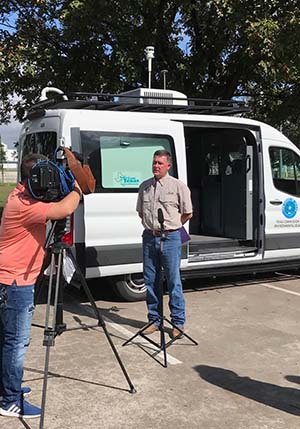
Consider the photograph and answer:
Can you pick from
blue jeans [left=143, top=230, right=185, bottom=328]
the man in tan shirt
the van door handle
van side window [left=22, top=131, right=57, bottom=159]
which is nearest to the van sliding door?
the van door handle

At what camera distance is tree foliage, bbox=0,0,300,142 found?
1076cm

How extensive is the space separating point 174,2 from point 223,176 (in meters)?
4.03

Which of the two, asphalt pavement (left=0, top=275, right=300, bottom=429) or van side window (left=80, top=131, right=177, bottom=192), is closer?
asphalt pavement (left=0, top=275, right=300, bottom=429)

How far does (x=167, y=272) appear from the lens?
540 cm

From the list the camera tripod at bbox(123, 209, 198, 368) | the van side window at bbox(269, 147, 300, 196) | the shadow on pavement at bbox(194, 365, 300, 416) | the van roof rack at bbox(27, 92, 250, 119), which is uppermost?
the van roof rack at bbox(27, 92, 250, 119)

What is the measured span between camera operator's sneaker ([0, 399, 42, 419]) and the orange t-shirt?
2.96ft

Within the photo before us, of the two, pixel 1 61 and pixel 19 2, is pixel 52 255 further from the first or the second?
pixel 19 2

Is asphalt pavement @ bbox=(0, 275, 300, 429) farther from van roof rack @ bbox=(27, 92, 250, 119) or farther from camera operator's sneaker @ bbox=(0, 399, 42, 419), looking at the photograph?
van roof rack @ bbox=(27, 92, 250, 119)

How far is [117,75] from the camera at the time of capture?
11.8 meters

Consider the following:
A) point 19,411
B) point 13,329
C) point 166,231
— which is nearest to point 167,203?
point 166,231

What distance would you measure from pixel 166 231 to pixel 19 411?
2.29 m

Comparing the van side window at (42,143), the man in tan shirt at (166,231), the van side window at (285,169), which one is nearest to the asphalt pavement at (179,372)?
the man in tan shirt at (166,231)

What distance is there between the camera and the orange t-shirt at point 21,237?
138 inches

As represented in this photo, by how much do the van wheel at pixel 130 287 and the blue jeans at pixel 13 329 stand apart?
123 inches
